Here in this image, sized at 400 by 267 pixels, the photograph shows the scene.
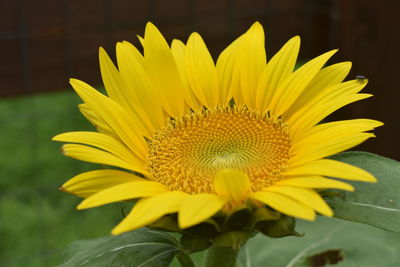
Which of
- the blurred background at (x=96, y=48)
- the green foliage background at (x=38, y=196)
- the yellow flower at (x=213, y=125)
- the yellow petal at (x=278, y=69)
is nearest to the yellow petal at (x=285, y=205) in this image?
the yellow flower at (x=213, y=125)

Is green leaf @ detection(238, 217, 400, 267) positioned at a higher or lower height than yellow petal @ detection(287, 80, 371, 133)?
lower

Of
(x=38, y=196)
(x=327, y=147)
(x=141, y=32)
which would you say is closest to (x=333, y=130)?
(x=327, y=147)

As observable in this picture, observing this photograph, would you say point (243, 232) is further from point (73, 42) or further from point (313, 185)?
point (73, 42)

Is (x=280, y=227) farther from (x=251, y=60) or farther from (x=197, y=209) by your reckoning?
(x=251, y=60)

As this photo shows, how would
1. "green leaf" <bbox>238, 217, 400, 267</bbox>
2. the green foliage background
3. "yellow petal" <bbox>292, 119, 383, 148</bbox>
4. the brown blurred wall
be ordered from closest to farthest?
1. "yellow petal" <bbox>292, 119, 383, 148</bbox>
2. "green leaf" <bbox>238, 217, 400, 267</bbox>
3. the brown blurred wall
4. the green foliage background

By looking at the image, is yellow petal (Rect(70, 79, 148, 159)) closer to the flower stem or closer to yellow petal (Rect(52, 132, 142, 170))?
yellow petal (Rect(52, 132, 142, 170))

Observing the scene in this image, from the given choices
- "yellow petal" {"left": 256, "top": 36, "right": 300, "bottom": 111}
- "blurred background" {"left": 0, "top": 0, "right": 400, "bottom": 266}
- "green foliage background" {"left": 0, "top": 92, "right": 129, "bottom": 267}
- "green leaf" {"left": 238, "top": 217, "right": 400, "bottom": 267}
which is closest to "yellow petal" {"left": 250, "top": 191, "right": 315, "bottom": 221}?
"yellow petal" {"left": 256, "top": 36, "right": 300, "bottom": 111}
